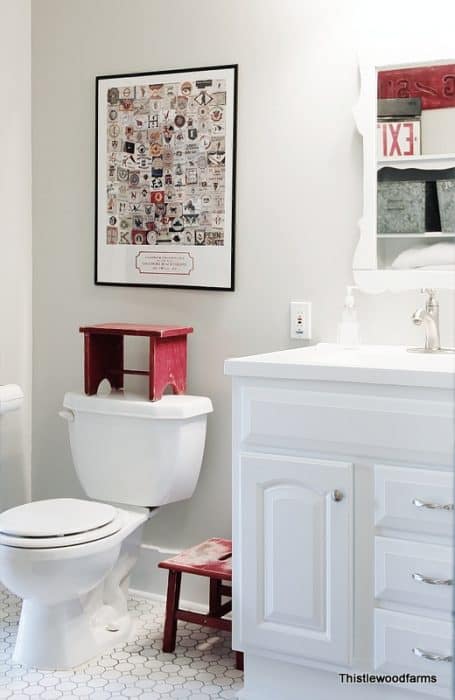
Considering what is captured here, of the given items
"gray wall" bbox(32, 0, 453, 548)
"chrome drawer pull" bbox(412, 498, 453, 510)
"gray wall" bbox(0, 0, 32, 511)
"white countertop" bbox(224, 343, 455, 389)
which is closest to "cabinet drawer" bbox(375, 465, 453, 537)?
"chrome drawer pull" bbox(412, 498, 453, 510)

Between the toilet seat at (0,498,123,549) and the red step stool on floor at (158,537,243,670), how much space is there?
0.72ft

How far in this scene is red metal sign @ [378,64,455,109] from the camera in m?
2.50

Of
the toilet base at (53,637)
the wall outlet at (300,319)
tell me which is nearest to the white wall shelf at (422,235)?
the wall outlet at (300,319)

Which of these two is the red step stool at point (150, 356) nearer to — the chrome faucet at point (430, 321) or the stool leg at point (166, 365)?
the stool leg at point (166, 365)

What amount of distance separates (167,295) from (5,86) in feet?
2.87

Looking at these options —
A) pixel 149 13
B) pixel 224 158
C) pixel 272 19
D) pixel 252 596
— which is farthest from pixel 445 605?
pixel 149 13

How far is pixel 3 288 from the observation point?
3104 mm

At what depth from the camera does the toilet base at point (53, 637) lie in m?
2.52

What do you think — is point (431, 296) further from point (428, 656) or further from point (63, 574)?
point (63, 574)

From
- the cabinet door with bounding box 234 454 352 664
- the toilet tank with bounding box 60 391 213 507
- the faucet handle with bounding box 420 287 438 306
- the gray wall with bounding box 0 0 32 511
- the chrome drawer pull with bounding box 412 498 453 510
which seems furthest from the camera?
the gray wall with bounding box 0 0 32 511

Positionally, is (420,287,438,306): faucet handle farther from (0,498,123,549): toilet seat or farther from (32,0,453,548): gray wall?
(0,498,123,549): toilet seat

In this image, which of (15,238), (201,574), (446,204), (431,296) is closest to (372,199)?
(446,204)

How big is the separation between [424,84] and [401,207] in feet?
1.09

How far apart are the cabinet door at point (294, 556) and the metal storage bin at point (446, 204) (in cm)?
75
